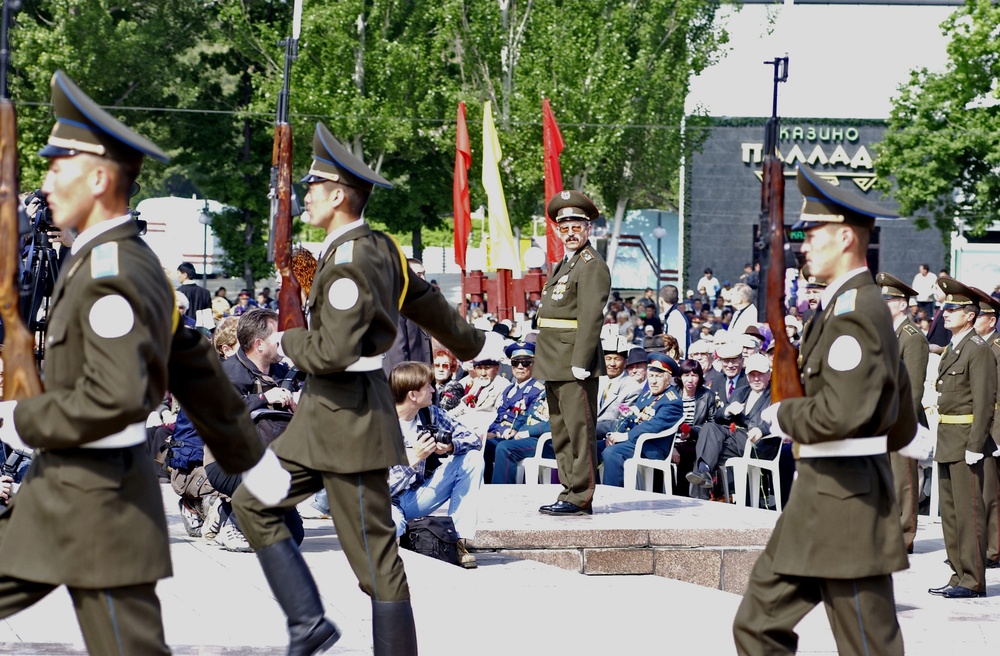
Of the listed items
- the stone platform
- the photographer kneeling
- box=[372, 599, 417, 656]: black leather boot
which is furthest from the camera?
box=[372, 599, 417, 656]: black leather boot

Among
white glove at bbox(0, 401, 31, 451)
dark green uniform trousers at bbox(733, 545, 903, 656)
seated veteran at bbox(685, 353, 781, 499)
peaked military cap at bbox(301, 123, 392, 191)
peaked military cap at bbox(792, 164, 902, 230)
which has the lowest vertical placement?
seated veteran at bbox(685, 353, 781, 499)

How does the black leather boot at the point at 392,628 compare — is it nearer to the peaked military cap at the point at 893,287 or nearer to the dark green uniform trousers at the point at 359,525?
the dark green uniform trousers at the point at 359,525

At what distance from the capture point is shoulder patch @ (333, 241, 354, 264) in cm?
526

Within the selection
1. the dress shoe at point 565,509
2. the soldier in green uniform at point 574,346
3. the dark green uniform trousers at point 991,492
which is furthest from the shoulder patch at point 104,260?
the dark green uniform trousers at point 991,492

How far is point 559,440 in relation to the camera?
29.5 ft

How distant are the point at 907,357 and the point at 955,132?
25.2 m

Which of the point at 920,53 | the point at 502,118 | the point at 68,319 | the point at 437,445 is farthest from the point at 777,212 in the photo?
the point at 920,53

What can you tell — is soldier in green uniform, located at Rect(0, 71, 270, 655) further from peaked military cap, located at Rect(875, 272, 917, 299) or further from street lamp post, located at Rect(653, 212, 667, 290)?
street lamp post, located at Rect(653, 212, 667, 290)

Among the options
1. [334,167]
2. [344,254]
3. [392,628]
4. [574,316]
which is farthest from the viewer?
[574,316]

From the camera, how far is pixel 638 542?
8664 mm

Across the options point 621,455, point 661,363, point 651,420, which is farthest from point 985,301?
point 621,455

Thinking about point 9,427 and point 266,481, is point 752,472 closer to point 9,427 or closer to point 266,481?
point 266,481

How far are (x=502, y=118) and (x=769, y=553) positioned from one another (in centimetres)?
3126

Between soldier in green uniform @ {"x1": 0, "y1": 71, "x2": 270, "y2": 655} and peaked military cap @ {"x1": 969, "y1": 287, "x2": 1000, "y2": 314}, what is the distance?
608 centimetres
